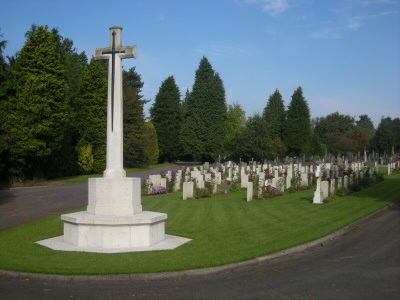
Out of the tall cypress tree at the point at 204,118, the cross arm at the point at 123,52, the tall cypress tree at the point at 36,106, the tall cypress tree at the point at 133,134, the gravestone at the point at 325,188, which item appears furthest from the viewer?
the tall cypress tree at the point at 204,118

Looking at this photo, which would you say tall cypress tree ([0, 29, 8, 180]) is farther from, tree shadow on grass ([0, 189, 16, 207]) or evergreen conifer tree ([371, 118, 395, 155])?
evergreen conifer tree ([371, 118, 395, 155])

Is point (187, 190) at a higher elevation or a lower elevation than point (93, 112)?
lower

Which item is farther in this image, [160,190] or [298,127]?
[298,127]

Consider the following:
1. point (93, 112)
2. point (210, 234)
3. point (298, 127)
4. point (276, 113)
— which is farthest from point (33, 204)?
point (276, 113)

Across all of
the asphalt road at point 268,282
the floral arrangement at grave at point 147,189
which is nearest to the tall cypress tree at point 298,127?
the floral arrangement at grave at point 147,189

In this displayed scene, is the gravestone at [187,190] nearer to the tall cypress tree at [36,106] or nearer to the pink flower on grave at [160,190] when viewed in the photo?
the pink flower on grave at [160,190]

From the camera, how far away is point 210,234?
1102 cm

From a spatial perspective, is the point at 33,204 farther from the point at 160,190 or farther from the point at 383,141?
the point at 383,141

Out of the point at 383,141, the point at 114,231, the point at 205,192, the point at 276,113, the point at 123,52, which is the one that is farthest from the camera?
the point at 276,113

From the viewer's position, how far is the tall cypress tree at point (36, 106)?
94.0 feet

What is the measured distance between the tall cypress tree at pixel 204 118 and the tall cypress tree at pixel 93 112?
2247cm

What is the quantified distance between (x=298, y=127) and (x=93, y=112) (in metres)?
37.0

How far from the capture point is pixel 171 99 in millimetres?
70062

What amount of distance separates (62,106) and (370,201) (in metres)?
21.6
